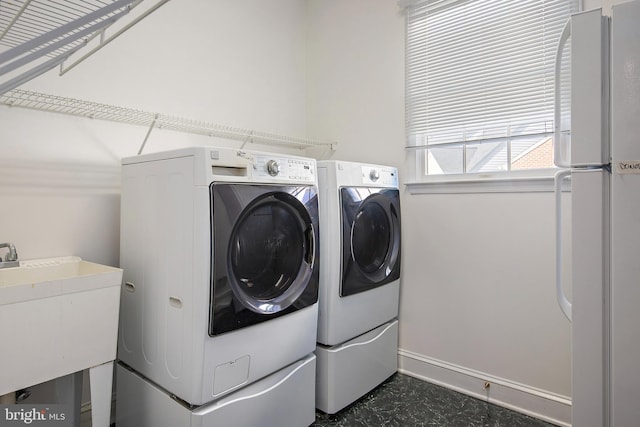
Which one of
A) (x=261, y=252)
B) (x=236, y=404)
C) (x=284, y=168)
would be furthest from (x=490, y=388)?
(x=284, y=168)

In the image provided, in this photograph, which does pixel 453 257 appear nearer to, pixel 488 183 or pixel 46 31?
pixel 488 183

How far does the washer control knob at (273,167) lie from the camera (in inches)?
61.1

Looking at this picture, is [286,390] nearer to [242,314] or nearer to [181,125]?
[242,314]

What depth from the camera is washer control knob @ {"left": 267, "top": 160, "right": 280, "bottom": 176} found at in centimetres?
155

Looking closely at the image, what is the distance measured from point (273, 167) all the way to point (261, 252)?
372mm

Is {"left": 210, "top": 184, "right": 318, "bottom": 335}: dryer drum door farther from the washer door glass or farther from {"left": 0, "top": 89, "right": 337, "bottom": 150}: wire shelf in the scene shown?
{"left": 0, "top": 89, "right": 337, "bottom": 150}: wire shelf

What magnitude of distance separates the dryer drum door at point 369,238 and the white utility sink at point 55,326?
42.9 inches

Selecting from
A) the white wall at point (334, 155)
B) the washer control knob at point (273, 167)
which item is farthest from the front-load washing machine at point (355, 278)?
the washer control knob at point (273, 167)

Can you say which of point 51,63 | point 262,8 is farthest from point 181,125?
point 262,8

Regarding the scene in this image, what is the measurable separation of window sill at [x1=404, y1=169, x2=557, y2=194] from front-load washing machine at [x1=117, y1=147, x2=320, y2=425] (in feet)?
3.14

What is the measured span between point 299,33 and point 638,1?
247cm

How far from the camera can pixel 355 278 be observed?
1.99 metres

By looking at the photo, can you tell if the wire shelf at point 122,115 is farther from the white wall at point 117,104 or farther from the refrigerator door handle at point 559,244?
the refrigerator door handle at point 559,244

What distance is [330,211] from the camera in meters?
1.90
